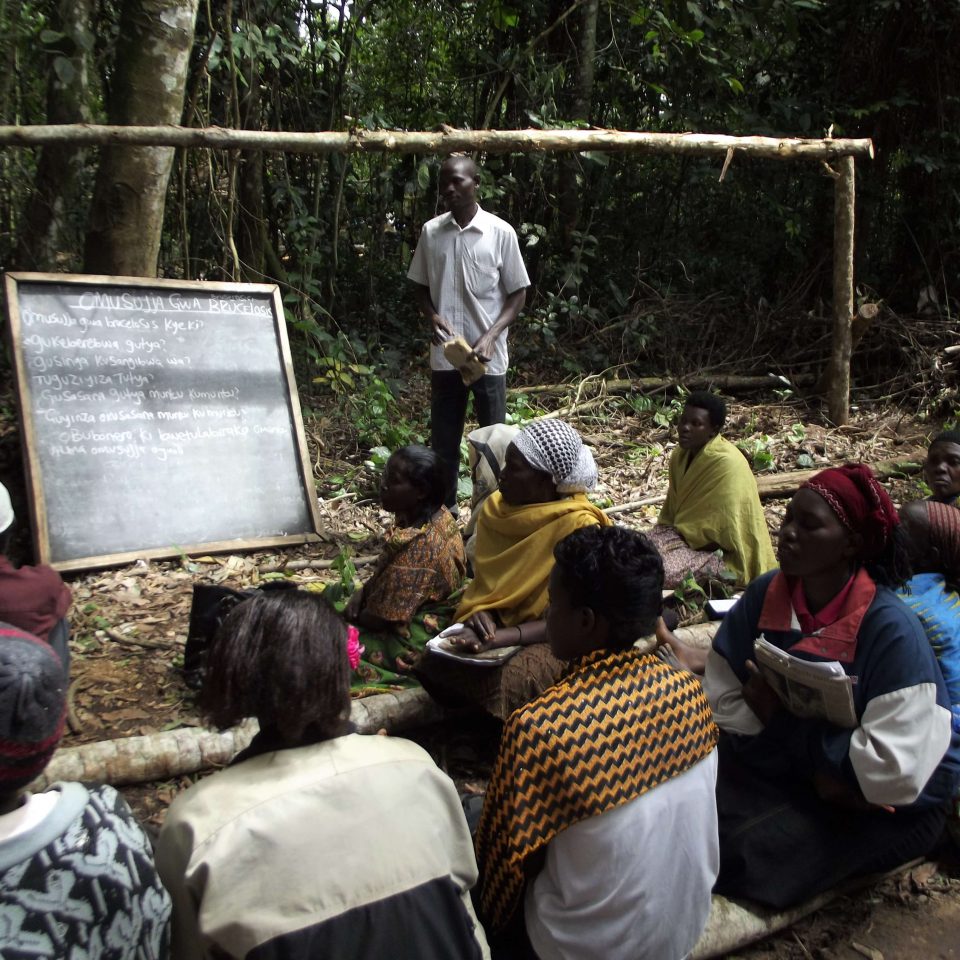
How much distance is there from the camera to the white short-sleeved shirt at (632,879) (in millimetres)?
2051

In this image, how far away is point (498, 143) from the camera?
5285mm

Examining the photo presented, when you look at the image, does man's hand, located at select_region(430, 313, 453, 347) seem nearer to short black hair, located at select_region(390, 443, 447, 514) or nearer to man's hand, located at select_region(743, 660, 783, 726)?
short black hair, located at select_region(390, 443, 447, 514)

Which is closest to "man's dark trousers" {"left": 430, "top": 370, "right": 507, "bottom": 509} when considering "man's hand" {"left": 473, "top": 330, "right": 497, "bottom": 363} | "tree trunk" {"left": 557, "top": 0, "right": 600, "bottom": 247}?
"man's hand" {"left": 473, "top": 330, "right": 497, "bottom": 363}

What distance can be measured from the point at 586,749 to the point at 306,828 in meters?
0.69

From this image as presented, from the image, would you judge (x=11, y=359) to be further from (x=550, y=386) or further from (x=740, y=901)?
(x=550, y=386)

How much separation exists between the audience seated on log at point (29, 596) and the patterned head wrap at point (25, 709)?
1494 mm

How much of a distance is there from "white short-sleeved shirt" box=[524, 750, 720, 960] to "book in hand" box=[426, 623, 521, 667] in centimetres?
117

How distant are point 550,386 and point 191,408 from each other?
4.26m

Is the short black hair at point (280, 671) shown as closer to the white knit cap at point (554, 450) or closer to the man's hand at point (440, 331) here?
the white knit cap at point (554, 450)

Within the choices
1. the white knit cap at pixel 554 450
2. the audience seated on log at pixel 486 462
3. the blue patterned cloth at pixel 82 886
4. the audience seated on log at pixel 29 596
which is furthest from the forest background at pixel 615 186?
the blue patterned cloth at pixel 82 886

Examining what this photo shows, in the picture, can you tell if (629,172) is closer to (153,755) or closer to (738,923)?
(153,755)

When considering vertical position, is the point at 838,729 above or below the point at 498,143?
below

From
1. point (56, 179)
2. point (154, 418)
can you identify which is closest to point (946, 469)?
point (154, 418)

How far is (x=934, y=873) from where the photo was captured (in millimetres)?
2953
